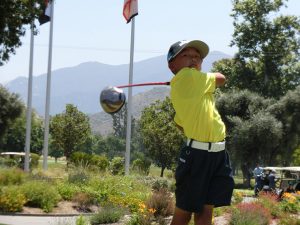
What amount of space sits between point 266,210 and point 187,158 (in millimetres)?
7466

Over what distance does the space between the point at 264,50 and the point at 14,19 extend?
33.1 meters

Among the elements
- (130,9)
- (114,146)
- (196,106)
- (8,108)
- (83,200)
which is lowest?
(114,146)

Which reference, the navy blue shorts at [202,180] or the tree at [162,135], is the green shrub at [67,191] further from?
the tree at [162,135]

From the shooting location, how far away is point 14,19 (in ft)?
49.8

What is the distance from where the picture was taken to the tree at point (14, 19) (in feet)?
48.2

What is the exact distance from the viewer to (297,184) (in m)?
22.2

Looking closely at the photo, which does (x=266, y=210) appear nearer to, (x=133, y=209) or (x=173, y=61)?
(x=133, y=209)

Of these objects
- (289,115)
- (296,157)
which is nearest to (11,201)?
(289,115)

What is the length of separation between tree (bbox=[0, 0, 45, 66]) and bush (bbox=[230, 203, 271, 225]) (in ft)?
25.5

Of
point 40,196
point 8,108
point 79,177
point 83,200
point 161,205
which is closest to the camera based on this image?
point 161,205

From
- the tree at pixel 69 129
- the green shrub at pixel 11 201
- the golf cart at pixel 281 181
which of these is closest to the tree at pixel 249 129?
the golf cart at pixel 281 181

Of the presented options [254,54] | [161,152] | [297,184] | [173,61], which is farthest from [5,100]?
[173,61]

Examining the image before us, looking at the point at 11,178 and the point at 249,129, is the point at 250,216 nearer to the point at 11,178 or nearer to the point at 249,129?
the point at 11,178

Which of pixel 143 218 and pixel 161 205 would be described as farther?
pixel 161 205
